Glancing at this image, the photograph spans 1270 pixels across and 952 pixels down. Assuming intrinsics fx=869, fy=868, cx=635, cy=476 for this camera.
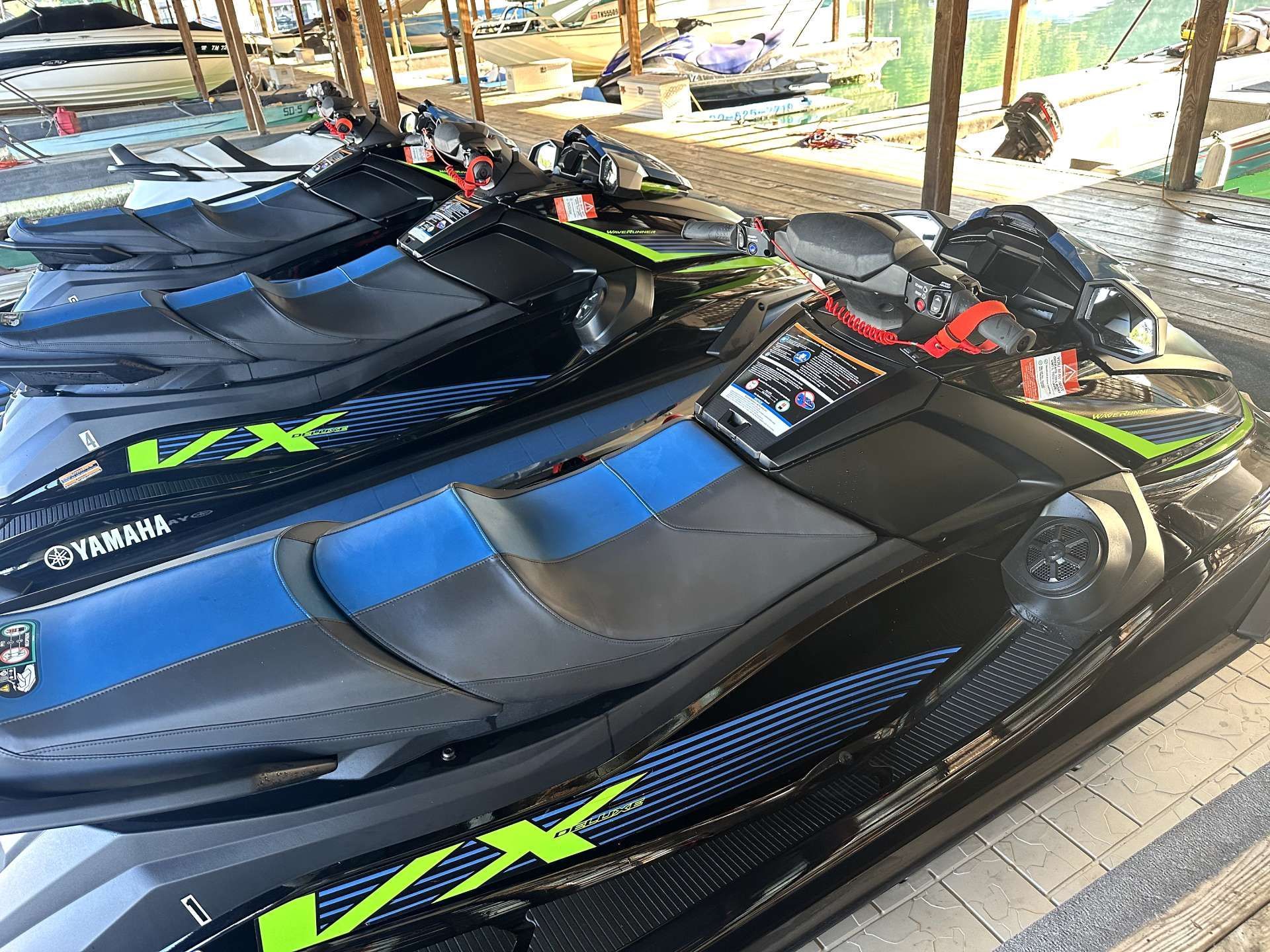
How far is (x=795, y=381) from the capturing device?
4.25 feet

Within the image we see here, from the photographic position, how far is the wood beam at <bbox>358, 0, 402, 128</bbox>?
5.30 m

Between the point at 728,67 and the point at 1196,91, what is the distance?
795 cm

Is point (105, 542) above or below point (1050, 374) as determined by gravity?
below

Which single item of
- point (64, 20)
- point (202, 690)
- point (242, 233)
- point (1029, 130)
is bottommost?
point (1029, 130)

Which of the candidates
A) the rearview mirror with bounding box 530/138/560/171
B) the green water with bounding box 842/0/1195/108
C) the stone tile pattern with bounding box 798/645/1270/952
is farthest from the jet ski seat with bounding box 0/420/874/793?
the green water with bounding box 842/0/1195/108

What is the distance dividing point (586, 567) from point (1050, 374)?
0.73 meters

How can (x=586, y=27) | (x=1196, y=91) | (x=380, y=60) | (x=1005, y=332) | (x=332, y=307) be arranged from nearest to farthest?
1. (x=1005, y=332)
2. (x=332, y=307)
3. (x=1196, y=91)
4. (x=380, y=60)
5. (x=586, y=27)

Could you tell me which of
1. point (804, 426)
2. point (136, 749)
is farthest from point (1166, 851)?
point (136, 749)

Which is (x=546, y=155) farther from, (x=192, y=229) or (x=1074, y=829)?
(x=1074, y=829)

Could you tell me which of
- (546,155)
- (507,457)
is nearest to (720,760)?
(507,457)

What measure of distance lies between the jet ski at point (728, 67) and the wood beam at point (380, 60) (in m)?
5.66

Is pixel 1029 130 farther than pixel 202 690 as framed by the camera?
Yes

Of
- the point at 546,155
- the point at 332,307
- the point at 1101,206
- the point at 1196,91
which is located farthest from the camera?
the point at 1101,206

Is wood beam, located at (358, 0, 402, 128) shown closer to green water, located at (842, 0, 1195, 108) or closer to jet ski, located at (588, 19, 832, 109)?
jet ski, located at (588, 19, 832, 109)
